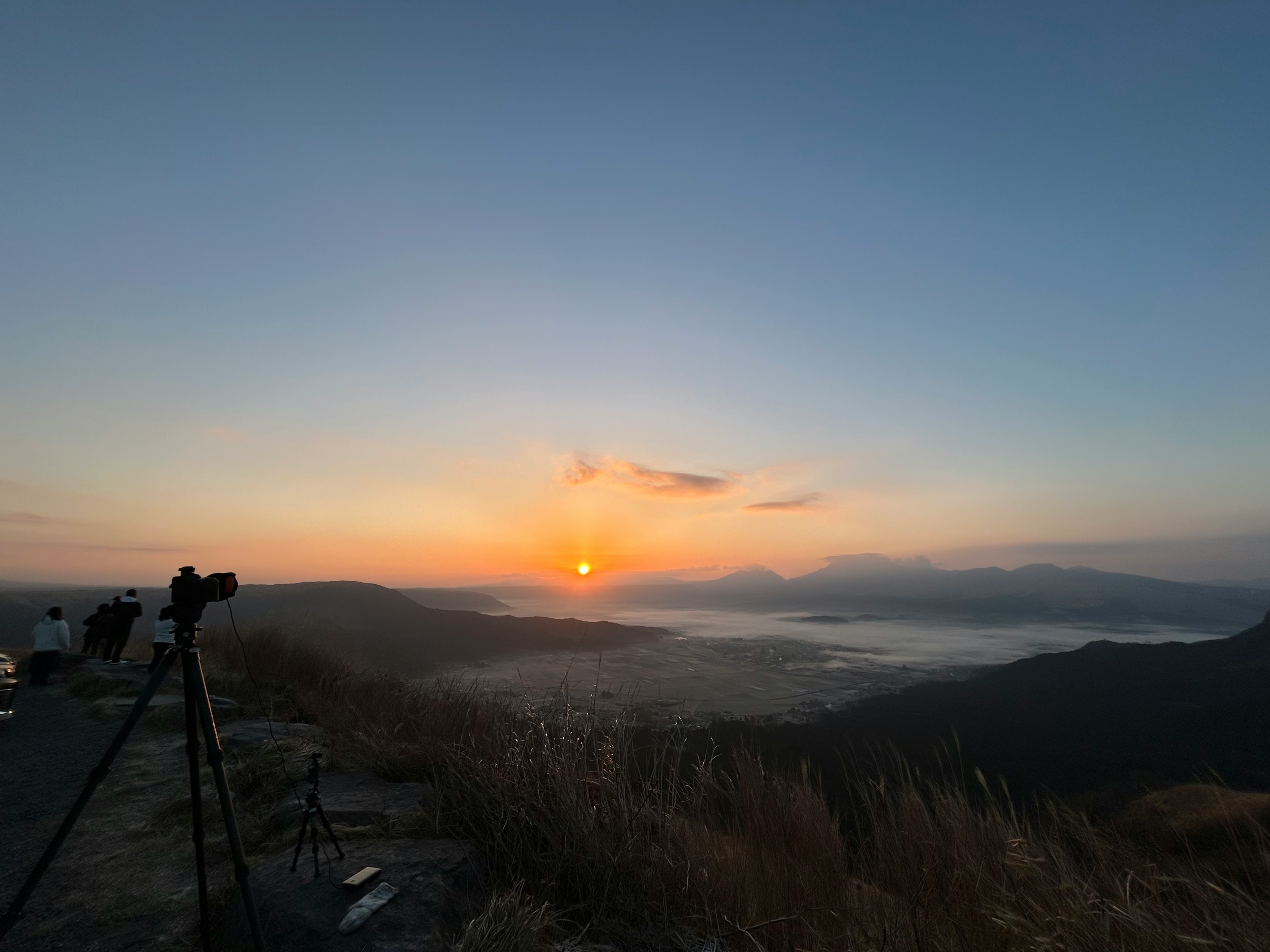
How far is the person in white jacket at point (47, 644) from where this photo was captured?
10.4 metres

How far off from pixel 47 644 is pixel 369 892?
1245 cm

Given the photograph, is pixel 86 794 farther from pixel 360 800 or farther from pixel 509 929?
pixel 360 800

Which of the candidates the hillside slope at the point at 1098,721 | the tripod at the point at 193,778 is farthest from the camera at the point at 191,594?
the hillside slope at the point at 1098,721

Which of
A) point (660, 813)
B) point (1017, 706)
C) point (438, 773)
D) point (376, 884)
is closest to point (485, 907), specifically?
point (376, 884)

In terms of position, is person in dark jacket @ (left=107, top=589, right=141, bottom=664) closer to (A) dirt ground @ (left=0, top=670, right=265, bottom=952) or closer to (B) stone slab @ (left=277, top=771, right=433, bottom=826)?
(A) dirt ground @ (left=0, top=670, right=265, bottom=952)

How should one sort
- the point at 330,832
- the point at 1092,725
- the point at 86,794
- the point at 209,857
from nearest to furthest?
the point at 86,794, the point at 330,832, the point at 209,857, the point at 1092,725

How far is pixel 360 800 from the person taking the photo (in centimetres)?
414

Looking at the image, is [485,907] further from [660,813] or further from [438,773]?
[438,773]

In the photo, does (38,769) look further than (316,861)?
Yes

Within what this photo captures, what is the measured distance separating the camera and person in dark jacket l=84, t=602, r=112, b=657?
13.7 metres

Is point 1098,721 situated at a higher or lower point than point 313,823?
lower

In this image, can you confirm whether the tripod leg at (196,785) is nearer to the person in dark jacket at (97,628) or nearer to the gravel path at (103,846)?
the gravel path at (103,846)

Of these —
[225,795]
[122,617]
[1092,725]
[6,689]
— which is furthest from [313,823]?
[1092,725]

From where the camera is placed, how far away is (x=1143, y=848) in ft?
11.8
